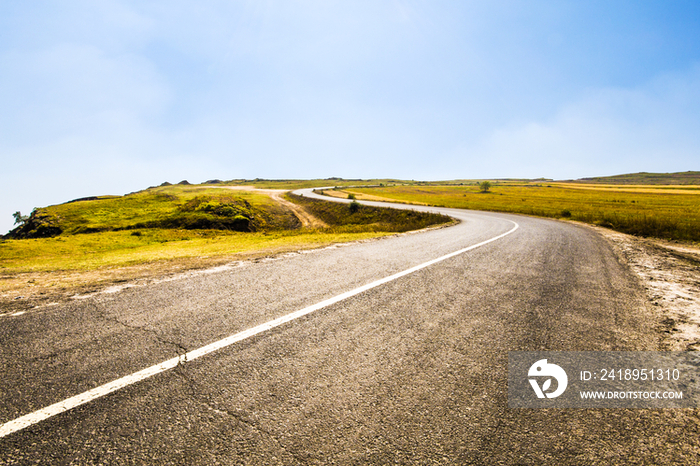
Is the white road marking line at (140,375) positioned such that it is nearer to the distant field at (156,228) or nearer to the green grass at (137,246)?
the green grass at (137,246)

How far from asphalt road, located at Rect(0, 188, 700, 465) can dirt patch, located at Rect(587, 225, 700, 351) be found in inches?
9.3

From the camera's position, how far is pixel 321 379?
262 centimetres

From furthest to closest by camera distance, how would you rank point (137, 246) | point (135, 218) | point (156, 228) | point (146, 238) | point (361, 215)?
point (361, 215) < point (135, 218) < point (156, 228) < point (146, 238) < point (137, 246)

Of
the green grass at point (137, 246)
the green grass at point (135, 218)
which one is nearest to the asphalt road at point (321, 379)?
the green grass at point (137, 246)

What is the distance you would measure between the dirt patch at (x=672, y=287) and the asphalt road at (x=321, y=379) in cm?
24

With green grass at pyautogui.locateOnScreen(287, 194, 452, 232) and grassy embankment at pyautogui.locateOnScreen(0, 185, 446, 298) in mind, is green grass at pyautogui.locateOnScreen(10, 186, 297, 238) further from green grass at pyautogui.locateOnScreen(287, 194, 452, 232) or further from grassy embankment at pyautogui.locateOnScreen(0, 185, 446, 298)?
green grass at pyautogui.locateOnScreen(287, 194, 452, 232)

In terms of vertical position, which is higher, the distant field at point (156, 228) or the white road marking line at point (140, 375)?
the distant field at point (156, 228)

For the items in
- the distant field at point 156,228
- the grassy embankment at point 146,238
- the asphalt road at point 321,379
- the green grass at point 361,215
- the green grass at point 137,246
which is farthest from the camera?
the green grass at point 361,215

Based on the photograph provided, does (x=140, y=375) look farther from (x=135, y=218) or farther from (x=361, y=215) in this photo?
(x=361, y=215)

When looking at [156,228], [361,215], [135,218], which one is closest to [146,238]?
[156,228]

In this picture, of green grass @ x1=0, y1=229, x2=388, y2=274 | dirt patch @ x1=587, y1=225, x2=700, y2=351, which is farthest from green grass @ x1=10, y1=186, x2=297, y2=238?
dirt patch @ x1=587, y1=225, x2=700, y2=351

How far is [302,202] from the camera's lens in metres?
49.2

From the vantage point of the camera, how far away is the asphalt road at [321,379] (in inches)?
75.8

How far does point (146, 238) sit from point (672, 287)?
20445 millimetres
